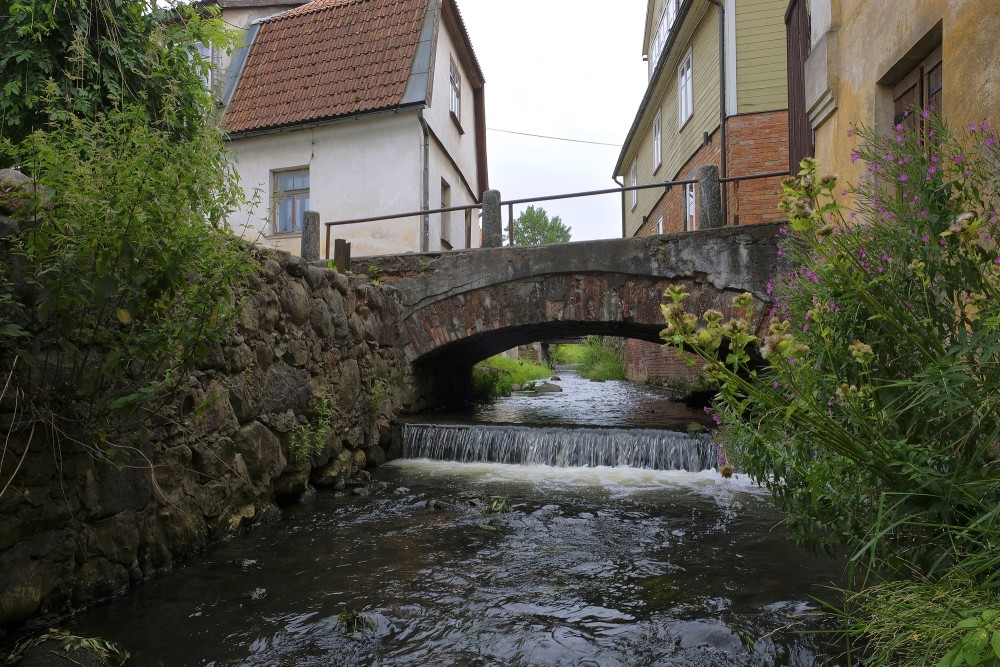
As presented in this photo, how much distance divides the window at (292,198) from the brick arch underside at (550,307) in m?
5.64

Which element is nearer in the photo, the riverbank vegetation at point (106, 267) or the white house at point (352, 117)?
the riverbank vegetation at point (106, 267)

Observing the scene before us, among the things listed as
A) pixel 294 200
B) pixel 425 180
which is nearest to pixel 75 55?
pixel 425 180

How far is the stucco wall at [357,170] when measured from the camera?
12703 mm

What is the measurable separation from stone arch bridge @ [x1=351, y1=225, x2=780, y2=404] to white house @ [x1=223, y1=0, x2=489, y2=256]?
2924mm

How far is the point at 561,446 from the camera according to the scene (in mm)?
7785

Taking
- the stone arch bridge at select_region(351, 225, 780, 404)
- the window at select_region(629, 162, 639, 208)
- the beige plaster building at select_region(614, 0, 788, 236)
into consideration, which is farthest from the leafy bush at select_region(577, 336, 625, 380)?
the stone arch bridge at select_region(351, 225, 780, 404)

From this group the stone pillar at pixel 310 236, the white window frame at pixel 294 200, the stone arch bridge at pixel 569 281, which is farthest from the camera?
the white window frame at pixel 294 200

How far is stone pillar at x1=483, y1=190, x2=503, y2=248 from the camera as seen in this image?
955 centimetres

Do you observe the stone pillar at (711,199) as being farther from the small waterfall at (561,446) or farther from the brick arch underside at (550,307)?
the small waterfall at (561,446)

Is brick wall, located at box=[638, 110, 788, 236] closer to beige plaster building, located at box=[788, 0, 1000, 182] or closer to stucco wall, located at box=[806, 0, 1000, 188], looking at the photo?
beige plaster building, located at box=[788, 0, 1000, 182]

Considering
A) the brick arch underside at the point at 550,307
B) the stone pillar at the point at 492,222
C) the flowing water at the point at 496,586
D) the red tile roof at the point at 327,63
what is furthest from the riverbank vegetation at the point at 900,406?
the red tile roof at the point at 327,63

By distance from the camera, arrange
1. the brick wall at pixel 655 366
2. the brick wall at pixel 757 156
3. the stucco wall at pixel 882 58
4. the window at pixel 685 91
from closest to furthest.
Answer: the stucco wall at pixel 882 58 → the brick wall at pixel 757 156 → the window at pixel 685 91 → the brick wall at pixel 655 366

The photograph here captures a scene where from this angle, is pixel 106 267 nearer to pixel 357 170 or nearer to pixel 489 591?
pixel 489 591

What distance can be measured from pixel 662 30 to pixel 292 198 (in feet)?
36.5
